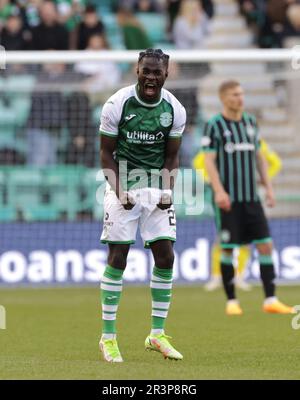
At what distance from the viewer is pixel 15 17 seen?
1833 centimetres

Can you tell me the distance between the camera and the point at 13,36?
59.6ft

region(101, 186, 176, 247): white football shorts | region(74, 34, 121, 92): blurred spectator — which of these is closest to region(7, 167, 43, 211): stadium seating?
region(74, 34, 121, 92): blurred spectator

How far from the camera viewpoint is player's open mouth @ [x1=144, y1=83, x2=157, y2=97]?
7844 millimetres

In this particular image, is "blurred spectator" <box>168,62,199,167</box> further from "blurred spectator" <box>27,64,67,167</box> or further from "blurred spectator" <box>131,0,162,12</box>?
"blurred spectator" <box>131,0,162,12</box>

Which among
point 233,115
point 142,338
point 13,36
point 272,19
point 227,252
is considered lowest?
point 142,338

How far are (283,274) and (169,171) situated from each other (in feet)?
23.7

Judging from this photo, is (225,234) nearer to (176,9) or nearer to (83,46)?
(83,46)

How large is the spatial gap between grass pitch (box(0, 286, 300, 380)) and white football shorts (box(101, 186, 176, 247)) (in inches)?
33.8

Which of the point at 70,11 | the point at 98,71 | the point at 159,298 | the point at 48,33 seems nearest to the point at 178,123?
the point at 159,298

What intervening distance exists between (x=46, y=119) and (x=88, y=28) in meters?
2.70

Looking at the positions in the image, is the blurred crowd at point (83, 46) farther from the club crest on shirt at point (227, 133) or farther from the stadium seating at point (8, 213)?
the club crest on shirt at point (227, 133)
